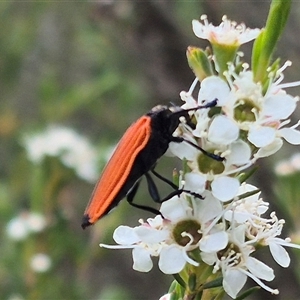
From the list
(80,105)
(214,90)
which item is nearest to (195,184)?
(214,90)

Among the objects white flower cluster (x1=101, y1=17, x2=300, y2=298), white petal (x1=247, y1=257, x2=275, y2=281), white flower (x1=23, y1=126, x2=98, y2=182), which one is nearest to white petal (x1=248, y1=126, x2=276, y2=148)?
white flower cluster (x1=101, y1=17, x2=300, y2=298)

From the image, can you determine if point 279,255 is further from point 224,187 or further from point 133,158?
point 133,158

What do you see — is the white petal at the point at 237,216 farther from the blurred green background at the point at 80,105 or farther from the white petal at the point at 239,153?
the blurred green background at the point at 80,105

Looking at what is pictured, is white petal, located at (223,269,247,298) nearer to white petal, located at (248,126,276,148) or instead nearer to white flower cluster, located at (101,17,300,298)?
white flower cluster, located at (101,17,300,298)

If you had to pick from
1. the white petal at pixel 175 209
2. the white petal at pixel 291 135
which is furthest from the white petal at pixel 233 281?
the white petal at pixel 291 135

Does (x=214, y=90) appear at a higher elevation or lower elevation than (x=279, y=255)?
higher

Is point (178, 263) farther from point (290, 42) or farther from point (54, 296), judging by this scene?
point (290, 42)
